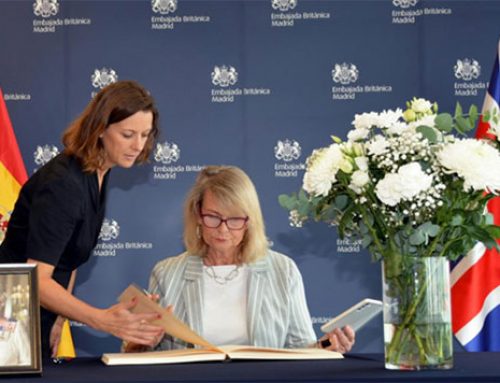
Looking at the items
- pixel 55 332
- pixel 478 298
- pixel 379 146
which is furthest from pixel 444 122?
pixel 478 298

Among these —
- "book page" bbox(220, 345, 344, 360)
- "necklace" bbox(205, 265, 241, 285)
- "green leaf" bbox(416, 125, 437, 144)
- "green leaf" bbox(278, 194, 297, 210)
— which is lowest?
"book page" bbox(220, 345, 344, 360)

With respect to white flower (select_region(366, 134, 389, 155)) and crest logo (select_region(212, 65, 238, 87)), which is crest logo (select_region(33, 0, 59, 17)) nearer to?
crest logo (select_region(212, 65, 238, 87))

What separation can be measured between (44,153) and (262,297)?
2119 millimetres

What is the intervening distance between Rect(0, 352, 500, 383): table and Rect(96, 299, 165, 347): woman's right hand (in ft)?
0.51

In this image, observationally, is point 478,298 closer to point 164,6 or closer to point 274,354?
point 164,6

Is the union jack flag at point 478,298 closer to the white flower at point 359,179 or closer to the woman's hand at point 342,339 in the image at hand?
the woman's hand at point 342,339

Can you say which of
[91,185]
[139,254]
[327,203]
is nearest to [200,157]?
[139,254]

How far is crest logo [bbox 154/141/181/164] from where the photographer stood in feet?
15.9

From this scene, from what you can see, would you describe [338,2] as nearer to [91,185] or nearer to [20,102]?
[20,102]

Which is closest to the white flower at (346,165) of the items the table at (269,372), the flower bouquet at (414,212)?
the flower bouquet at (414,212)

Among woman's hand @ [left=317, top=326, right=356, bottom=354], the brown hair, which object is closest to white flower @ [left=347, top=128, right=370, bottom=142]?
woman's hand @ [left=317, top=326, right=356, bottom=354]

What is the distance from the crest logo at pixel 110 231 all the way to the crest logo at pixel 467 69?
1.91m

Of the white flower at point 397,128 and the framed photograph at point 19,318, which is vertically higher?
the white flower at point 397,128

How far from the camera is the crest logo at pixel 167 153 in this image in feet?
15.9
